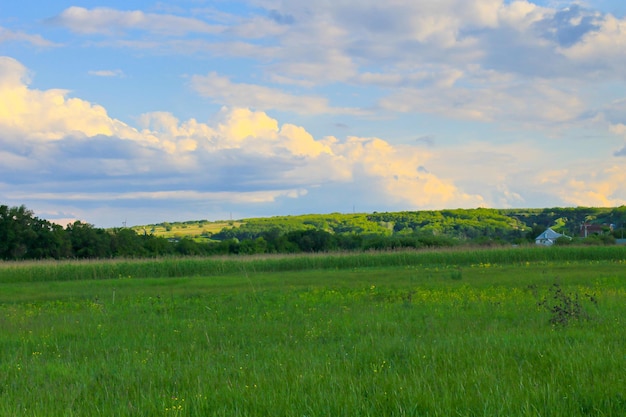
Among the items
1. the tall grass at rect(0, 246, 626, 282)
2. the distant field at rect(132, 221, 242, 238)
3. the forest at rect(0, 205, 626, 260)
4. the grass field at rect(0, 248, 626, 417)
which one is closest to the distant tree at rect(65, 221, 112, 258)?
the forest at rect(0, 205, 626, 260)

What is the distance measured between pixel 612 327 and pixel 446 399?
6116mm

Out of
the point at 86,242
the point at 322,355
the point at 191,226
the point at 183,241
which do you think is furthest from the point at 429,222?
the point at 322,355

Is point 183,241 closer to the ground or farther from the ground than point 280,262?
farther from the ground

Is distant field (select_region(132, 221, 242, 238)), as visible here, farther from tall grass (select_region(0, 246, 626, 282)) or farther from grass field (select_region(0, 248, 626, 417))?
grass field (select_region(0, 248, 626, 417))

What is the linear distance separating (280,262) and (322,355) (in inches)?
1273

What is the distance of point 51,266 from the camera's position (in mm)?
38125

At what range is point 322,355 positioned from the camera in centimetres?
891

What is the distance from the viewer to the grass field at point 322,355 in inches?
238

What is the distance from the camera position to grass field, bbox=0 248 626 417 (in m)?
6.04

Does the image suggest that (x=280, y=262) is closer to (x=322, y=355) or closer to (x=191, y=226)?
(x=322, y=355)

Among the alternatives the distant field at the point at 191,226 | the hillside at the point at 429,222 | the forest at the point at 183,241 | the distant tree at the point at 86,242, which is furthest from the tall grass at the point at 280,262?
the distant field at the point at 191,226

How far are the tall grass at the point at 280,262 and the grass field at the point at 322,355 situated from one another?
1910cm

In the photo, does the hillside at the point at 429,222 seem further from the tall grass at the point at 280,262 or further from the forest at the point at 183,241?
the tall grass at the point at 280,262

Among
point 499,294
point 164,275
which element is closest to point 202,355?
point 499,294
